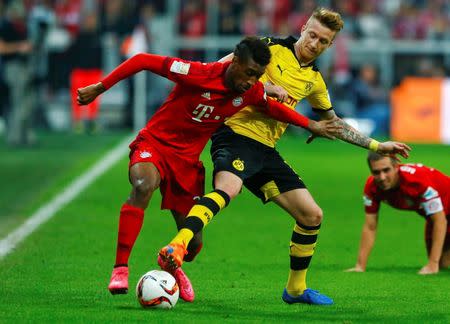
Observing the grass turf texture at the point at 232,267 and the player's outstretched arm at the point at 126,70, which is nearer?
the grass turf texture at the point at 232,267

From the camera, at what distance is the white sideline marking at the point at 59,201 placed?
11.8 metres

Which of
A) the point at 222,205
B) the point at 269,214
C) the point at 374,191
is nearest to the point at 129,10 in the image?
the point at 269,214

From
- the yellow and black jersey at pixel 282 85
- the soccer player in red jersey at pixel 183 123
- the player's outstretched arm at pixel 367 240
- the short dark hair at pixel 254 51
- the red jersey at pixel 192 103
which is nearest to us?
the short dark hair at pixel 254 51

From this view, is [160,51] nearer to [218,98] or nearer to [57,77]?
[57,77]

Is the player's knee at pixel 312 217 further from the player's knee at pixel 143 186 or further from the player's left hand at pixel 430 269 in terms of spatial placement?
the player's left hand at pixel 430 269

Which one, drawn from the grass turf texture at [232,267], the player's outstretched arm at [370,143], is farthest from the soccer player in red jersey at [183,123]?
the grass turf texture at [232,267]

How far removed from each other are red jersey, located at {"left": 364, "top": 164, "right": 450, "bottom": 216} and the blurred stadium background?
0.54 metres

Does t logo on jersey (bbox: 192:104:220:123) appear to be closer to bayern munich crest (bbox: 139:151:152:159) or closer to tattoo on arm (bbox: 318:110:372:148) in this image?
bayern munich crest (bbox: 139:151:152:159)

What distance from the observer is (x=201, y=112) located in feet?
27.1

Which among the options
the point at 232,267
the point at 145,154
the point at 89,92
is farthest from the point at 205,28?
the point at 89,92

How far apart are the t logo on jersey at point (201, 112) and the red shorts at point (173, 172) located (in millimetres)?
274

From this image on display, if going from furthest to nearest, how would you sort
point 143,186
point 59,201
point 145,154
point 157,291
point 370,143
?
point 59,201
point 370,143
point 145,154
point 143,186
point 157,291

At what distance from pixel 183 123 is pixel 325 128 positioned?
99 centimetres

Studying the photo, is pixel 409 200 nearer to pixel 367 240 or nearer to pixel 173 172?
pixel 367 240
